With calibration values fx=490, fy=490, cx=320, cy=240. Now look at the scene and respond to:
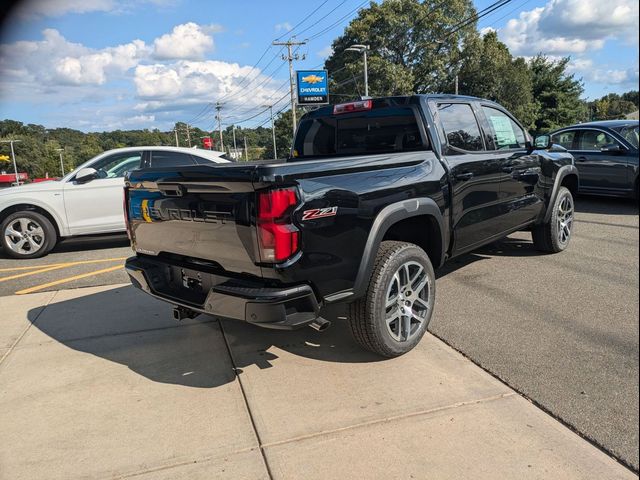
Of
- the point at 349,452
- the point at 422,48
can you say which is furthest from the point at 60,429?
the point at 422,48

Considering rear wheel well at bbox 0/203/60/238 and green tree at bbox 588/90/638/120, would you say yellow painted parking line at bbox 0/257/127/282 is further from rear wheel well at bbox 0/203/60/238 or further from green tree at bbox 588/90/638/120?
green tree at bbox 588/90/638/120

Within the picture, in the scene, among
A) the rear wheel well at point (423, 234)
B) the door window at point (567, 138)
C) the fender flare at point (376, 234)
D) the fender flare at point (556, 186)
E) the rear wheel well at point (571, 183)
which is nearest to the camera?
the fender flare at point (376, 234)

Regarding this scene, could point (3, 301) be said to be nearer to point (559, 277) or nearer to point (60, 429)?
point (60, 429)

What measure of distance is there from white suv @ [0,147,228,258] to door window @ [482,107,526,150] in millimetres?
4662

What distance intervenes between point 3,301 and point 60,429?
3.30m

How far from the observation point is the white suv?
753 cm

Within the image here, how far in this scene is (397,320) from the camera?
3.62 meters

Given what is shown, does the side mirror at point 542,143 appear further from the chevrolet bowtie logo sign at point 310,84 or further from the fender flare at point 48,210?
the chevrolet bowtie logo sign at point 310,84

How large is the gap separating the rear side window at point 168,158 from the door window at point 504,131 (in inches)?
188

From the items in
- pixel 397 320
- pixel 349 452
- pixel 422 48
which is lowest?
pixel 349 452

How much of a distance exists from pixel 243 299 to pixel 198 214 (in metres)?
0.71

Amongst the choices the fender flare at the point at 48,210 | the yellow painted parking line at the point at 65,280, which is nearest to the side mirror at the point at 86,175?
the fender flare at the point at 48,210

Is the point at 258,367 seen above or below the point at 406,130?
below

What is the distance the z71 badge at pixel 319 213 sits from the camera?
9.48 feet
